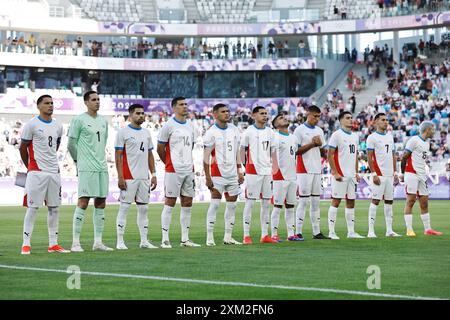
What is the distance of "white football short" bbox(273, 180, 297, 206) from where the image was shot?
60.1ft

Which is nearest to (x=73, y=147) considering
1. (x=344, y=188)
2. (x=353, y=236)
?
(x=344, y=188)

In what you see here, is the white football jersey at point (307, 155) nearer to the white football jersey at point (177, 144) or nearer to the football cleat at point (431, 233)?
the white football jersey at point (177, 144)

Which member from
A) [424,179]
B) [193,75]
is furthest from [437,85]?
[424,179]

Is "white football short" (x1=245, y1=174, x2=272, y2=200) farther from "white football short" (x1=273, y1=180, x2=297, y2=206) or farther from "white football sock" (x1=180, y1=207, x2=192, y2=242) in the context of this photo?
"white football sock" (x1=180, y1=207, x2=192, y2=242)

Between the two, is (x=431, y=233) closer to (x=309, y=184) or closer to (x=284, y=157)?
(x=309, y=184)

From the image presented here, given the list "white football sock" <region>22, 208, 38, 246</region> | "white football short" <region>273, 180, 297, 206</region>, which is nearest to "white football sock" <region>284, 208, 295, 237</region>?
"white football short" <region>273, 180, 297, 206</region>

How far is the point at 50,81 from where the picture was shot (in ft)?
223

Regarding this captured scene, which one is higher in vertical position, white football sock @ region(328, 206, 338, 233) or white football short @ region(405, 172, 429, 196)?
white football short @ region(405, 172, 429, 196)

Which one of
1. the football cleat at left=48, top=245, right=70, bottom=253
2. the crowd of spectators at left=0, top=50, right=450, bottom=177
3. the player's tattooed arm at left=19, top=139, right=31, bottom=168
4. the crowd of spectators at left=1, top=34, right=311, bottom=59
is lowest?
the football cleat at left=48, top=245, right=70, bottom=253

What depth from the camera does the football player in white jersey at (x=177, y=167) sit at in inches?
658

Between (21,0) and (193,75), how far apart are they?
46.3ft

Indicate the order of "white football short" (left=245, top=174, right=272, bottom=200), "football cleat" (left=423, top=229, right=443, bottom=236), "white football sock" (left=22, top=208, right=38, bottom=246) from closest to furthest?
"white football sock" (left=22, top=208, right=38, bottom=246), "white football short" (left=245, top=174, right=272, bottom=200), "football cleat" (left=423, top=229, right=443, bottom=236)

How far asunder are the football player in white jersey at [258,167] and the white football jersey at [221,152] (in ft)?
1.74

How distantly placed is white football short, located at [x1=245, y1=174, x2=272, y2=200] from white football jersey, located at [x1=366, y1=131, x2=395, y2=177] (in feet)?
11.0
